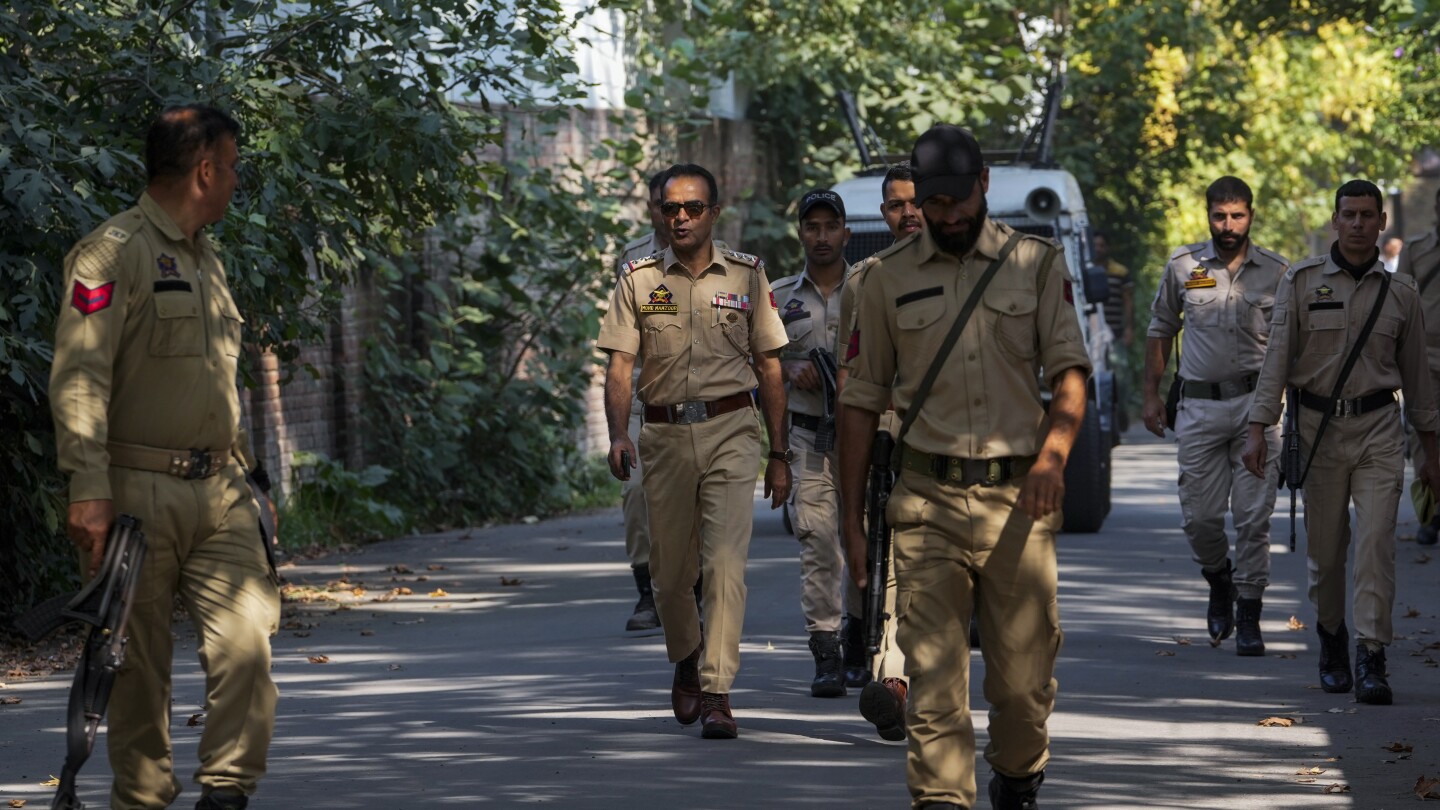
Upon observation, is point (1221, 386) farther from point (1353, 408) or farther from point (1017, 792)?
point (1017, 792)

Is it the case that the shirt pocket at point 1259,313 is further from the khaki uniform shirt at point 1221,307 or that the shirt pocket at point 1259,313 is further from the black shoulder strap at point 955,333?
the black shoulder strap at point 955,333

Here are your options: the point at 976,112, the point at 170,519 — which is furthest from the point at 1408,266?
the point at 976,112

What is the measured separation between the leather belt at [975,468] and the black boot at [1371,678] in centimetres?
336

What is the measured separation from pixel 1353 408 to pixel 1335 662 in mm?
1055

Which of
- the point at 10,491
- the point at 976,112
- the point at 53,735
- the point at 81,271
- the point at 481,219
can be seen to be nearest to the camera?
the point at 81,271

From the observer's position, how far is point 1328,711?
8.96 m

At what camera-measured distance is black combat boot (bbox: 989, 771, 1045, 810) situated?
20.9ft

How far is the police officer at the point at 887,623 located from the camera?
714 cm

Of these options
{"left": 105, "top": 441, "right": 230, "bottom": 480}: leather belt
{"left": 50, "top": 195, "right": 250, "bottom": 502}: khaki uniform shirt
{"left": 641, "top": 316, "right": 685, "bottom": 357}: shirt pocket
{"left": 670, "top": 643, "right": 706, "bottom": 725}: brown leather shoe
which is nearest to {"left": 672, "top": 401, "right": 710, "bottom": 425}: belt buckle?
{"left": 641, "top": 316, "right": 685, "bottom": 357}: shirt pocket

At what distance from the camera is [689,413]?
870 cm

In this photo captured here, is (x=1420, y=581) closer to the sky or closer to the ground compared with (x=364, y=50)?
closer to the ground

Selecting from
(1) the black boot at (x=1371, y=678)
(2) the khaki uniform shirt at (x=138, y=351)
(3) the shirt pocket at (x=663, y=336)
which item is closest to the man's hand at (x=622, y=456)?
(3) the shirt pocket at (x=663, y=336)

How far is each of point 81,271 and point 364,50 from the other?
7.24 m

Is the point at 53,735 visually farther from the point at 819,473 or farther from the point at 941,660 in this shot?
the point at 941,660
